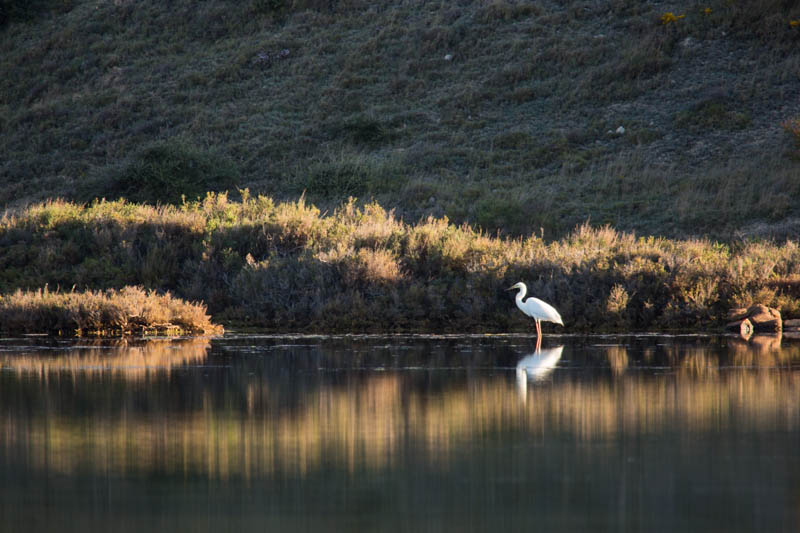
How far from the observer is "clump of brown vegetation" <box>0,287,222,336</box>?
18.0 meters

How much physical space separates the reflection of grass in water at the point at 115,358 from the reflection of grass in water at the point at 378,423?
2191 millimetres

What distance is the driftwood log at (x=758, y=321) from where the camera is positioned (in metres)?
17.9

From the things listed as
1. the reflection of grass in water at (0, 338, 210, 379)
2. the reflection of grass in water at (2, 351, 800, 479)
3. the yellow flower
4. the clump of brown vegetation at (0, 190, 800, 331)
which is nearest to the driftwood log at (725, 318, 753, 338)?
the clump of brown vegetation at (0, 190, 800, 331)

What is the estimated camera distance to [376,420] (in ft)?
33.8

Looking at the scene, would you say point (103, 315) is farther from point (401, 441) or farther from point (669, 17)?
point (669, 17)

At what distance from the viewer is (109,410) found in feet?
35.9

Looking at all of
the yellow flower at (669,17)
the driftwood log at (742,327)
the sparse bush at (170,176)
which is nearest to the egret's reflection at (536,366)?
the driftwood log at (742,327)

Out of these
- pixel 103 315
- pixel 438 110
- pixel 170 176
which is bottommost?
pixel 103 315

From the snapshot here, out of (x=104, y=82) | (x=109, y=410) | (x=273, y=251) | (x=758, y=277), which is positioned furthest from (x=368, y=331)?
(x=104, y=82)

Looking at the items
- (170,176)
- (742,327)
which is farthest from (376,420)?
(170,176)

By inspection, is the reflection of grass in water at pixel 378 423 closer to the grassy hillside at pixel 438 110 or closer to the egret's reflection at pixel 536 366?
the egret's reflection at pixel 536 366

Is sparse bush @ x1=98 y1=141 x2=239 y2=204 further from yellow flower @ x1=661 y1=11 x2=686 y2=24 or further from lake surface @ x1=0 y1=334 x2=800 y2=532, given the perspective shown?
lake surface @ x1=0 y1=334 x2=800 y2=532

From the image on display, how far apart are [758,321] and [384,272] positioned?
619 cm

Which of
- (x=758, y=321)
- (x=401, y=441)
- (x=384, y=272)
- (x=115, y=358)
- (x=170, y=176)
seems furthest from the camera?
(x=170, y=176)
